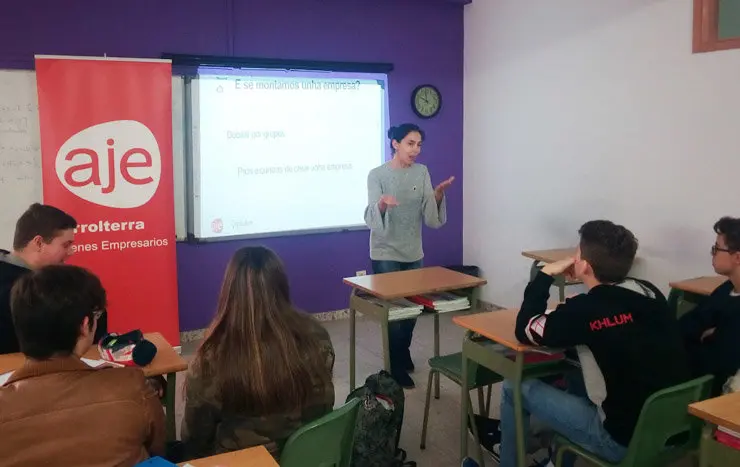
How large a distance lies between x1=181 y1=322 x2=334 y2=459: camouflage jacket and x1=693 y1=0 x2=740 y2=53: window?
3.36m

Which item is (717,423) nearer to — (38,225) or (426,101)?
(38,225)

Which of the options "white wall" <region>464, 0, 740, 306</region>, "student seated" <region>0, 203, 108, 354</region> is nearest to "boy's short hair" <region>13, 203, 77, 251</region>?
"student seated" <region>0, 203, 108, 354</region>

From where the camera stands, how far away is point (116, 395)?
1.46m

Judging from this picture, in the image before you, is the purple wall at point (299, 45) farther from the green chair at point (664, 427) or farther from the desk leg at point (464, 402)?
the green chair at point (664, 427)

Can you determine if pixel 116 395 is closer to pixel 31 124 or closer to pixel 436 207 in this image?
pixel 436 207

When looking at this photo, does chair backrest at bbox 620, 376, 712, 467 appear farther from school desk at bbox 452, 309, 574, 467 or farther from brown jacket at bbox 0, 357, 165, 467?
brown jacket at bbox 0, 357, 165, 467

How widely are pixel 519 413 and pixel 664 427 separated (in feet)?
1.80

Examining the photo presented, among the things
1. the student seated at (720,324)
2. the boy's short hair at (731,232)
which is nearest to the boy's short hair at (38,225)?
the student seated at (720,324)

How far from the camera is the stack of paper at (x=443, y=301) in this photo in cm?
330

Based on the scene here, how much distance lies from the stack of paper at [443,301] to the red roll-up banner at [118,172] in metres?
1.99

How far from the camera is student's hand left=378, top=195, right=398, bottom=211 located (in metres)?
3.86

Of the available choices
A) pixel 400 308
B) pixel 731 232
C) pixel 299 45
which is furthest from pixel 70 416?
pixel 299 45

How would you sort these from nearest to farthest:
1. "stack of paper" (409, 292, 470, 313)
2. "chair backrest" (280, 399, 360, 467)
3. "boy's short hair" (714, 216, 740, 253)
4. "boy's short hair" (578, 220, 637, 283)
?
"chair backrest" (280, 399, 360, 467)
"boy's short hair" (578, 220, 637, 283)
"boy's short hair" (714, 216, 740, 253)
"stack of paper" (409, 292, 470, 313)

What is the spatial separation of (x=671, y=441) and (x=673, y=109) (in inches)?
101
